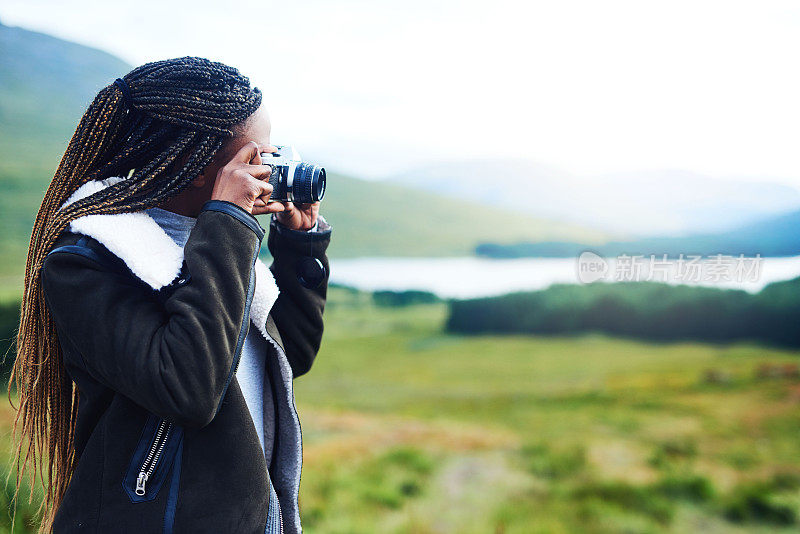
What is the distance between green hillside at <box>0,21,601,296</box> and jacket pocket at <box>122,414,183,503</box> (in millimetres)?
1489

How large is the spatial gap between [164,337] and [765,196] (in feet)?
7.41

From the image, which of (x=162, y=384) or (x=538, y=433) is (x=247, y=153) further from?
(x=538, y=433)

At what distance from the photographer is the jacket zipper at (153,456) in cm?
65

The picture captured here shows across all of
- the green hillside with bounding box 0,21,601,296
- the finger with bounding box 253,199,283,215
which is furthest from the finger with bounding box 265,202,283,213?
the green hillside with bounding box 0,21,601,296

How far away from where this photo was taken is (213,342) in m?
0.63

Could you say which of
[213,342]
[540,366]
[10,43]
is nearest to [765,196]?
[540,366]

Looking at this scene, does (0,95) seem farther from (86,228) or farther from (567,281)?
(567,281)

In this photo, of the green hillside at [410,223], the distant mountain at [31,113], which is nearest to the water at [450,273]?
the green hillside at [410,223]

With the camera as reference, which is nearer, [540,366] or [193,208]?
[193,208]

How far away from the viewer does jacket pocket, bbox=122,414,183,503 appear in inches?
25.7

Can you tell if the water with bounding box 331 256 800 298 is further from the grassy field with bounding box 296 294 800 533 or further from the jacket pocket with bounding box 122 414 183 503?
the jacket pocket with bounding box 122 414 183 503

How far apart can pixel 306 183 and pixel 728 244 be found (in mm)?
1839

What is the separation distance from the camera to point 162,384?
0.61 metres

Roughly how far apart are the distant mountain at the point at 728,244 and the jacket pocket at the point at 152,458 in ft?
6.38
